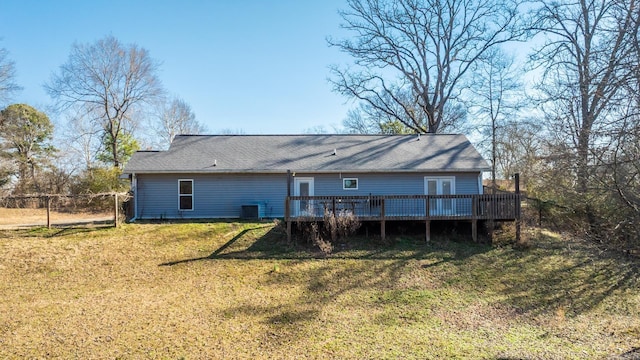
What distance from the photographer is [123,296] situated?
7617 millimetres

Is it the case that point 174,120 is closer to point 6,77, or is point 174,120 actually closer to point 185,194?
point 6,77

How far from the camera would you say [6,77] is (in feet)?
67.3

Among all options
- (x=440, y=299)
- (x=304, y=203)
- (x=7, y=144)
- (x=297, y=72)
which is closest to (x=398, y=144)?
(x=304, y=203)

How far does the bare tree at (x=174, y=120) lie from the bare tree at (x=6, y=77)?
12705 millimetres

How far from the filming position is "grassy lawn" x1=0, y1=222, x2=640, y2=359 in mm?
5555

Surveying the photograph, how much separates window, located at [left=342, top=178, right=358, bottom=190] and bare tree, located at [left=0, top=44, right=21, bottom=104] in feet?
68.2

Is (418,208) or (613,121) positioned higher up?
(613,121)

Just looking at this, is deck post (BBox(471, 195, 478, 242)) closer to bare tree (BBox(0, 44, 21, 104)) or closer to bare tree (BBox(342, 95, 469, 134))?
bare tree (BBox(342, 95, 469, 134))

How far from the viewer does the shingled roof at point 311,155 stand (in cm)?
1443

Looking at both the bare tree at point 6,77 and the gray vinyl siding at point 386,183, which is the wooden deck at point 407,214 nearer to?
the gray vinyl siding at point 386,183

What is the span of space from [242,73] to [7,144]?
16645 millimetres

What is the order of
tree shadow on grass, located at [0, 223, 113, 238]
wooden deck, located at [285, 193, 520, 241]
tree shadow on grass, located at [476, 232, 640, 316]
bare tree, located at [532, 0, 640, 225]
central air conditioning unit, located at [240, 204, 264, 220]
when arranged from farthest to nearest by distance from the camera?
central air conditioning unit, located at [240, 204, 264, 220], wooden deck, located at [285, 193, 520, 241], tree shadow on grass, located at [0, 223, 113, 238], tree shadow on grass, located at [476, 232, 640, 316], bare tree, located at [532, 0, 640, 225]

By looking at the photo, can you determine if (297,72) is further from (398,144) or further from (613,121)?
(613,121)

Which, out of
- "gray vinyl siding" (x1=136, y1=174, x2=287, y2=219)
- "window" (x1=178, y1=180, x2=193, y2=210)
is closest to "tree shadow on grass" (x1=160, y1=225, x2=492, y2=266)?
"gray vinyl siding" (x1=136, y1=174, x2=287, y2=219)
